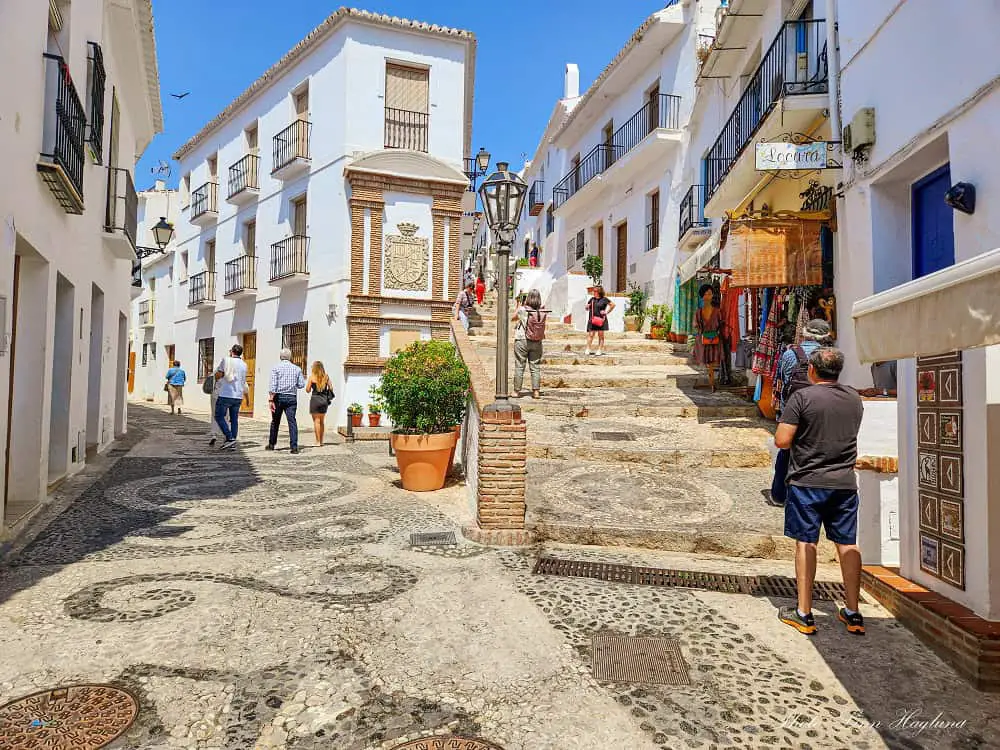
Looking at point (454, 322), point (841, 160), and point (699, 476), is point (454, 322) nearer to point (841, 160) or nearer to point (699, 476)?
point (699, 476)

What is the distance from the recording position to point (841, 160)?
738cm

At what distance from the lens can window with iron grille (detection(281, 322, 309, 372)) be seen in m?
16.9

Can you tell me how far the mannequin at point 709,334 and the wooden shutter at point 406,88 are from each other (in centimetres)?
1022

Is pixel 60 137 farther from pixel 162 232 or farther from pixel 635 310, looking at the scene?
pixel 635 310

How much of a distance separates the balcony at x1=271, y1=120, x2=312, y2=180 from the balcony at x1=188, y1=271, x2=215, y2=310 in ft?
17.8

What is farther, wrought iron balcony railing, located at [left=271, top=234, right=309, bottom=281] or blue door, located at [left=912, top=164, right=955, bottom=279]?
wrought iron balcony railing, located at [left=271, top=234, right=309, bottom=281]

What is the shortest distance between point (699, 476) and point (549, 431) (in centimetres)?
219

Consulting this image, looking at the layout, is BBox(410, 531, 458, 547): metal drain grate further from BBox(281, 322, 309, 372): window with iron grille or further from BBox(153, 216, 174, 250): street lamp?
BBox(281, 322, 309, 372): window with iron grille

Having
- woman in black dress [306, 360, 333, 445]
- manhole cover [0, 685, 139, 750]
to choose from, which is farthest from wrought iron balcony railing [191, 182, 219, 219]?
manhole cover [0, 685, 139, 750]

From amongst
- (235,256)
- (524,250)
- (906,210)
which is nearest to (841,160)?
(906,210)

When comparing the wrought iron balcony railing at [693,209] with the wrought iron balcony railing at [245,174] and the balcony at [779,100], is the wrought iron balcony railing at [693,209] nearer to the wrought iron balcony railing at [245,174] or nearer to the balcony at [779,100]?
the balcony at [779,100]

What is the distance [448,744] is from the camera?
8.02 feet

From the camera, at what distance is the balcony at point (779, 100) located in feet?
26.6

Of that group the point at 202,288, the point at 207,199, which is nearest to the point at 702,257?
the point at 202,288
